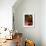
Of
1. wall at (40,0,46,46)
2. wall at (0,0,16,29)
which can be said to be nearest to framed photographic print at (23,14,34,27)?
wall at (40,0,46,46)

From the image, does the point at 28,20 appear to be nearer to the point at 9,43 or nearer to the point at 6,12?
the point at 6,12

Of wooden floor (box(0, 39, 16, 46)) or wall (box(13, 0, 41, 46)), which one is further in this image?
wall (box(13, 0, 41, 46))

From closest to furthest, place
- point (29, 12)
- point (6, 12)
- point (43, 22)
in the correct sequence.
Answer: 1. point (6, 12)
2. point (43, 22)
3. point (29, 12)

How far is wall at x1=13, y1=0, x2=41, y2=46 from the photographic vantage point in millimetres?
4934

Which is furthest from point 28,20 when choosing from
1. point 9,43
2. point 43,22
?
point 9,43

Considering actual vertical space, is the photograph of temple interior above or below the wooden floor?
above

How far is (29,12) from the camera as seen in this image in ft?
16.1

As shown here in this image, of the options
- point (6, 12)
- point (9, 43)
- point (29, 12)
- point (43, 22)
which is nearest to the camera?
point (9, 43)

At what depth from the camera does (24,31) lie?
498 cm

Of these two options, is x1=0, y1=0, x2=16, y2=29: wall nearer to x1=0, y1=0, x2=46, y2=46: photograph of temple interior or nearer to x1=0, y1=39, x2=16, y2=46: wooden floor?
x1=0, y1=0, x2=46, y2=46: photograph of temple interior

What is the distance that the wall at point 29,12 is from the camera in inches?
194

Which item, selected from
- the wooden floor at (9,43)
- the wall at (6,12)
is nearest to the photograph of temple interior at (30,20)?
the wall at (6,12)

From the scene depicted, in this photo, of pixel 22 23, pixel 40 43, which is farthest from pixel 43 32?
pixel 22 23

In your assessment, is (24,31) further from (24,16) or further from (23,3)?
(23,3)
